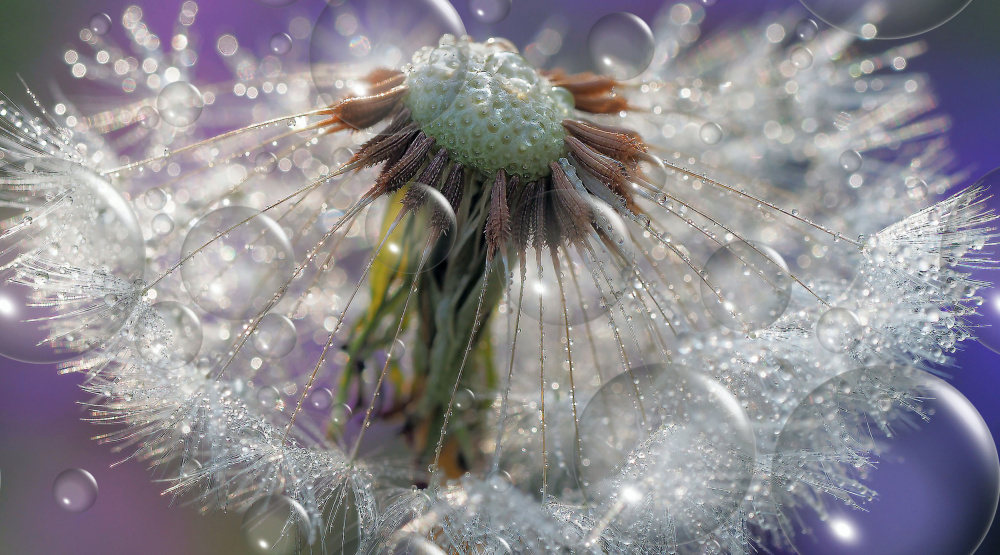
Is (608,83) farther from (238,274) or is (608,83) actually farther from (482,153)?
(238,274)

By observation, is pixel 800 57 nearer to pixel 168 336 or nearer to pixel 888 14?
pixel 888 14

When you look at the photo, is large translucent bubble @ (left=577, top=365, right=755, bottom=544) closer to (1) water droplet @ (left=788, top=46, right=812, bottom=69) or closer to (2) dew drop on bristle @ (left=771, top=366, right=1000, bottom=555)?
(2) dew drop on bristle @ (left=771, top=366, right=1000, bottom=555)

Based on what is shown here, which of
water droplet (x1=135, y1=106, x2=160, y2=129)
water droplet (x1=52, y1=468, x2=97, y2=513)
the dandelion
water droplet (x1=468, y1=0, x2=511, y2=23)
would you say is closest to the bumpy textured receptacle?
the dandelion

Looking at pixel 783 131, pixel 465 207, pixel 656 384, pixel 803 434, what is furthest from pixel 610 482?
pixel 783 131

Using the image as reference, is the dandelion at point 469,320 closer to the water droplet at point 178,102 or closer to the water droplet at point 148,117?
the water droplet at point 178,102

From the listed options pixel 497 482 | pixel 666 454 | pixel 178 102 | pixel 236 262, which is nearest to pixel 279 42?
pixel 178 102

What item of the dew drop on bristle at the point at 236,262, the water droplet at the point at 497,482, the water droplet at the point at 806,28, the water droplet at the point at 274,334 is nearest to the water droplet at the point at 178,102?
the dew drop on bristle at the point at 236,262
